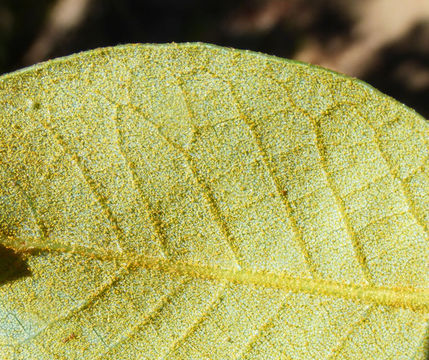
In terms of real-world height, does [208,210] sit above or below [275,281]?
above

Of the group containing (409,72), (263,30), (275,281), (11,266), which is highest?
(263,30)

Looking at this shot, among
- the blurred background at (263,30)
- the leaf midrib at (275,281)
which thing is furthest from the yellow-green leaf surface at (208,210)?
the blurred background at (263,30)

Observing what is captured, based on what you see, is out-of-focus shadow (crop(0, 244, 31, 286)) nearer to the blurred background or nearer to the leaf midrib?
the leaf midrib

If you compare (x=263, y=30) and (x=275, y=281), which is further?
(x=263, y=30)

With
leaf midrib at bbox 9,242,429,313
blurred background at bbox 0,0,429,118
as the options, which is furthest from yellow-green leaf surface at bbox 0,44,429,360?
blurred background at bbox 0,0,429,118

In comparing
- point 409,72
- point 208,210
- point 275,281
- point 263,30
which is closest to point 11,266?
point 208,210

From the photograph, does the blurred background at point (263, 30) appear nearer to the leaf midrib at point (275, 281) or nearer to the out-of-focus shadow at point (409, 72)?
the out-of-focus shadow at point (409, 72)

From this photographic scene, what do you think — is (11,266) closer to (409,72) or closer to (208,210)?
(208,210)
